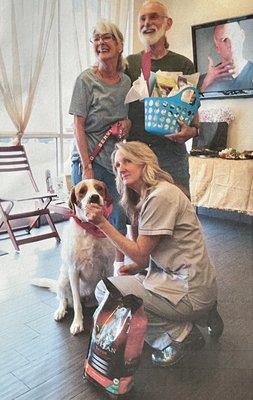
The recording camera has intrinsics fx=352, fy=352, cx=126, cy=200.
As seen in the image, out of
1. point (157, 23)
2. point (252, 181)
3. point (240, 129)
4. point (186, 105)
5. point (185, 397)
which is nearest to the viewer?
point (185, 397)

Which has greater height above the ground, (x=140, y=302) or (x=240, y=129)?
(x=240, y=129)

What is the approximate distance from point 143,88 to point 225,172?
69.5 inches

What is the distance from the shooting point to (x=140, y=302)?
110cm

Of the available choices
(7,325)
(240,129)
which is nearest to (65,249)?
(7,325)

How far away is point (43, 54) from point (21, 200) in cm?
135

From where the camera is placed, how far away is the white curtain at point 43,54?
2787 millimetres

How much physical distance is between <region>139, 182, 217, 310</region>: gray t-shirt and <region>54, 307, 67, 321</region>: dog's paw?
51 cm

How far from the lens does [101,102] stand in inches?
57.7

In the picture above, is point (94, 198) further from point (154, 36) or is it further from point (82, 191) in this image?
point (154, 36)

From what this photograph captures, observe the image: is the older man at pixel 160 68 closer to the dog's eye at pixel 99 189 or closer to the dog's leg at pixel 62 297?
the dog's eye at pixel 99 189

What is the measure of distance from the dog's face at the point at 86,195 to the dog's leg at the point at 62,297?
31 centimetres

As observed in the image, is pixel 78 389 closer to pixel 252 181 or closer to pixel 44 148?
pixel 252 181

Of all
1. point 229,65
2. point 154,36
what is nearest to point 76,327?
point 154,36

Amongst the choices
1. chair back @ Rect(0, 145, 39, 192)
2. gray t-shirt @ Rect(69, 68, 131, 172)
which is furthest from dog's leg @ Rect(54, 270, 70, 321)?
chair back @ Rect(0, 145, 39, 192)
